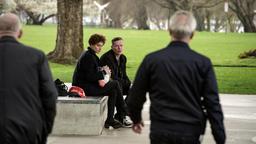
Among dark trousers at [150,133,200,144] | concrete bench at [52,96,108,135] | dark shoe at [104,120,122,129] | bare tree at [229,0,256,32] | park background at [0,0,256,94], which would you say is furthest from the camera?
bare tree at [229,0,256,32]

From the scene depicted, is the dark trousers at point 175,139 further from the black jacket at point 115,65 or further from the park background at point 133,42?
the park background at point 133,42

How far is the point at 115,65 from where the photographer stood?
11156mm

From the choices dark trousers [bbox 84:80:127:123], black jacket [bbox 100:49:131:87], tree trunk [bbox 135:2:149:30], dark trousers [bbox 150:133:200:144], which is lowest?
tree trunk [bbox 135:2:149:30]

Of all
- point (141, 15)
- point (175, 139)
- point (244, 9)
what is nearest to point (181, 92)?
point (175, 139)

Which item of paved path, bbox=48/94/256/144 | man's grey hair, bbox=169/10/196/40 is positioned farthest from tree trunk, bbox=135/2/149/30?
man's grey hair, bbox=169/10/196/40

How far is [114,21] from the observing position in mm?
103062

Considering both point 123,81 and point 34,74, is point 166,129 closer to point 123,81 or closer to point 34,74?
point 34,74

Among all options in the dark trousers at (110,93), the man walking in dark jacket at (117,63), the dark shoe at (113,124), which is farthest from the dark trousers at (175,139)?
the man walking in dark jacket at (117,63)

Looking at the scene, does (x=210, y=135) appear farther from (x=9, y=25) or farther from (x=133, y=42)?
(x=133, y=42)

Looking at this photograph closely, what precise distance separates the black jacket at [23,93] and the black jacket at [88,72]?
15.7 feet

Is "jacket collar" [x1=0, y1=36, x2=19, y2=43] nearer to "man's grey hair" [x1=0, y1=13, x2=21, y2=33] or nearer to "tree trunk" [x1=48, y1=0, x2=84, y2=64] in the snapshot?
"man's grey hair" [x1=0, y1=13, x2=21, y2=33]

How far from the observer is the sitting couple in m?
10.2

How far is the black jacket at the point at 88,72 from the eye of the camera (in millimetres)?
10078

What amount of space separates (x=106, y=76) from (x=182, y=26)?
5.37 meters
